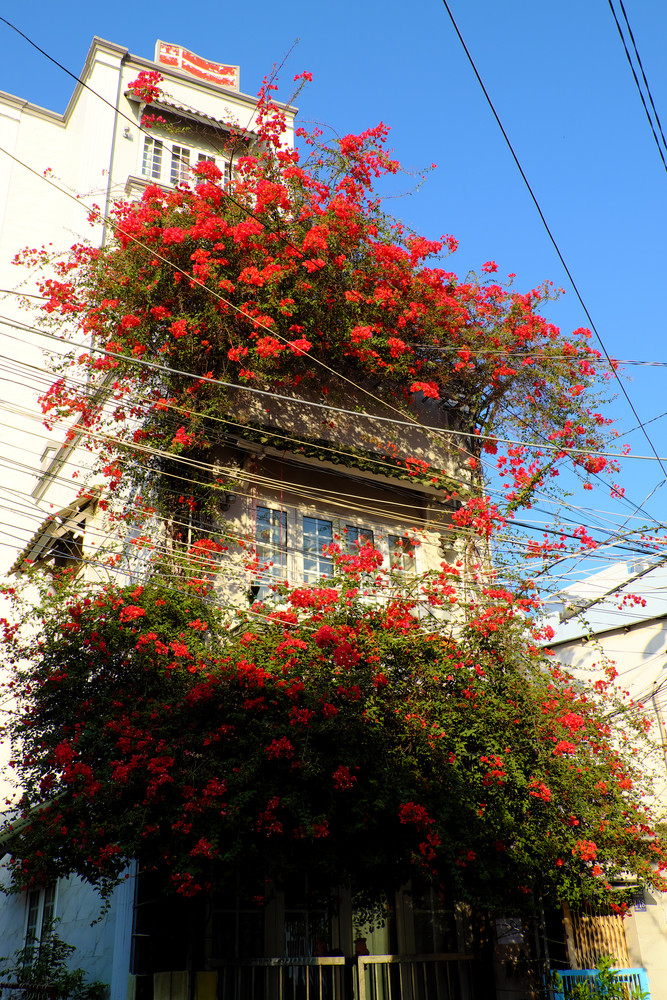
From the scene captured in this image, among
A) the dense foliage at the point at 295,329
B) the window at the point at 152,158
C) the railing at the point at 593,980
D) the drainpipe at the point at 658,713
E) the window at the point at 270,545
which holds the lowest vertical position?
the railing at the point at 593,980

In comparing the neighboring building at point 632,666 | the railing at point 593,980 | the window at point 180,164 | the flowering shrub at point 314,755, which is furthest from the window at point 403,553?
the window at point 180,164

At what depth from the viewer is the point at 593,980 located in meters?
11.1

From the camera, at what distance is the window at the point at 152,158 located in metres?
17.3

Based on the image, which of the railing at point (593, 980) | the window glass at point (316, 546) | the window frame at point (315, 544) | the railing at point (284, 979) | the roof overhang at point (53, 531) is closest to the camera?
the railing at point (284, 979)

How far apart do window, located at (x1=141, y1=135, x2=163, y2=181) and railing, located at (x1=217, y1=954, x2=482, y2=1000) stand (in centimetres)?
1439

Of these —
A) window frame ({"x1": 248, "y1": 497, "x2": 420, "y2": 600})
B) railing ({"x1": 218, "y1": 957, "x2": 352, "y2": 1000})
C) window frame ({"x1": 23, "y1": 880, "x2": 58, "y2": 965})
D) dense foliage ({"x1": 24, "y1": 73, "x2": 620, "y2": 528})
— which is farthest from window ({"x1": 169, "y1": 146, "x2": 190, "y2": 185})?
railing ({"x1": 218, "y1": 957, "x2": 352, "y2": 1000})

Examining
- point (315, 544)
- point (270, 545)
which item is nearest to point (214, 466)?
point (270, 545)

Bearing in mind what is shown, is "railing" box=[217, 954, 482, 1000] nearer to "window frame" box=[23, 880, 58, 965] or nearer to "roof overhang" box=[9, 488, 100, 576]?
"window frame" box=[23, 880, 58, 965]

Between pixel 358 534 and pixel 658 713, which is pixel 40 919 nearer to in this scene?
pixel 358 534

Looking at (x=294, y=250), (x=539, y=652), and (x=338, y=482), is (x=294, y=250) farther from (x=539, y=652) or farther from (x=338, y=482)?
(x=539, y=652)

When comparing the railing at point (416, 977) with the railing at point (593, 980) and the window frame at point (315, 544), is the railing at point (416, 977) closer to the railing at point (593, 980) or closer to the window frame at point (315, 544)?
the railing at point (593, 980)

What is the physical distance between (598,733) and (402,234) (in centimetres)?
799

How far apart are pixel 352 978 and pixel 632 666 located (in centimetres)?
828

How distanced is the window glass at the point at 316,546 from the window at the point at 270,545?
34 cm
